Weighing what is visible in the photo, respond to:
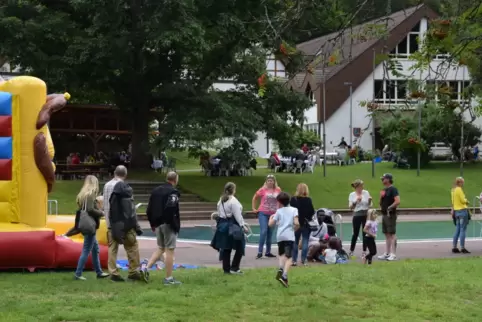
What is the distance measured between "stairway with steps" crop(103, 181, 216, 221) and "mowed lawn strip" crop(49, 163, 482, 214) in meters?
0.60

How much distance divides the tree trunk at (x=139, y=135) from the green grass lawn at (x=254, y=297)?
799 inches

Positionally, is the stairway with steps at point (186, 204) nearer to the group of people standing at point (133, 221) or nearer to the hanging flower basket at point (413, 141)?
the group of people standing at point (133, 221)

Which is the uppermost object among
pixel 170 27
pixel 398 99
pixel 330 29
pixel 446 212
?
pixel 170 27

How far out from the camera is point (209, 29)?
1078 inches

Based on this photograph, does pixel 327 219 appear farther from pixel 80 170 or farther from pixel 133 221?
pixel 80 170

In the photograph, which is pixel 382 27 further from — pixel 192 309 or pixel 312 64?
pixel 192 309

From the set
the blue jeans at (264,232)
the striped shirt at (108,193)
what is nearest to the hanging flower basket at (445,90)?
the striped shirt at (108,193)

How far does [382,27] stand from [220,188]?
961 inches

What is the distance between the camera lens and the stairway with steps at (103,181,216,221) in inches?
1007

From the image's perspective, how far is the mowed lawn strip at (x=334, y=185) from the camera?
28.1m

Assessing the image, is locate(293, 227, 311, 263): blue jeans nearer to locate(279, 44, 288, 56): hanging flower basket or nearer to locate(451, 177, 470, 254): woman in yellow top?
locate(451, 177, 470, 254): woman in yellow top

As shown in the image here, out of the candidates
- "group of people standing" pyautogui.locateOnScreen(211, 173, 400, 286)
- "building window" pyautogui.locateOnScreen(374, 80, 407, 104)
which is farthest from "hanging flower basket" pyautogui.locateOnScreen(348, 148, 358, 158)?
"group of people standing" pyautogui.locateOnScreen(211, 173, 400, 286)

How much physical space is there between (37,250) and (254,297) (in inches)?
171

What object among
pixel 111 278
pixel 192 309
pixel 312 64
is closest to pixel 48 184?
pixel 111 278
